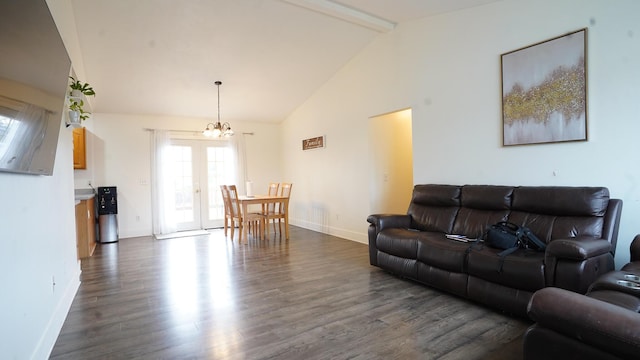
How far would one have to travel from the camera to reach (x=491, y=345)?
216cm

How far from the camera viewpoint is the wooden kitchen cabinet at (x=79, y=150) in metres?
5.69

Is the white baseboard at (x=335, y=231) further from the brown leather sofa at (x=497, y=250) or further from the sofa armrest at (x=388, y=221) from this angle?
the brown leather sofa at (x=497, y=250)

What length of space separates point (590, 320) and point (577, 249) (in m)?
1.30

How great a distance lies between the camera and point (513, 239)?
9.09 feet

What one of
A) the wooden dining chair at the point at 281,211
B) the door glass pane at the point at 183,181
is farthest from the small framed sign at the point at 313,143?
the door glass pane at the point at 183,181

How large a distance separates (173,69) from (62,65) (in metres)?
3.17

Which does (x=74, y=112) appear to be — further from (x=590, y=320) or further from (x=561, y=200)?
(x=561, y=200)

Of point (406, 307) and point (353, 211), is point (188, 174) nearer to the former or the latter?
point (353, 211)

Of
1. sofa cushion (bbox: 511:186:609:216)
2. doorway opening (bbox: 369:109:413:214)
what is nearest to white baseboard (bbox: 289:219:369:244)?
doorway opening (bbox: 369:109:413:214)

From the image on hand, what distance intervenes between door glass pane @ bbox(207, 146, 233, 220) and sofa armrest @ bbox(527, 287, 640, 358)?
22.4 ft

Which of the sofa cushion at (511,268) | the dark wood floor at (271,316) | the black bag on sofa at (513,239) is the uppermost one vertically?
the black bag on sofa at (513,239)

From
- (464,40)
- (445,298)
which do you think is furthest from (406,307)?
(464,40)

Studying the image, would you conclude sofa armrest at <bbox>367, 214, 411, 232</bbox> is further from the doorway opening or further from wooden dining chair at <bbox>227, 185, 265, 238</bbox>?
wooden dining chair at <bbox>227, 185, 265, 238</bbox>

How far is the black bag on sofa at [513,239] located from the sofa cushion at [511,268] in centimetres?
5
